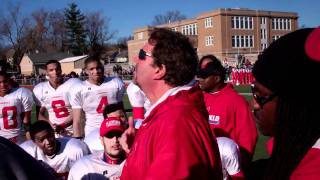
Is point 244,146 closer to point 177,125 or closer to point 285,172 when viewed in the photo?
point 177,125

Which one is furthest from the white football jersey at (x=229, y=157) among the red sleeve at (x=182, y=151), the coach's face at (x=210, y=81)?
the red sleeve at (x=182, y=151)

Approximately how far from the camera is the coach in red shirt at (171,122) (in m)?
1.93

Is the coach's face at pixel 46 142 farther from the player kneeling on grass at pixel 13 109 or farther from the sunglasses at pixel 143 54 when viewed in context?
the sunglasses at pixel 143 54

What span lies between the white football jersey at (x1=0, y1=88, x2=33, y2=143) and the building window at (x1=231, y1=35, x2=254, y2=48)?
6655 cm

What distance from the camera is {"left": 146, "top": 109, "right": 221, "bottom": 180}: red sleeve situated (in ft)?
6.23

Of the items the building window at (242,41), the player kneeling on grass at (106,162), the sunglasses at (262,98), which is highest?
the building window at (242,41)

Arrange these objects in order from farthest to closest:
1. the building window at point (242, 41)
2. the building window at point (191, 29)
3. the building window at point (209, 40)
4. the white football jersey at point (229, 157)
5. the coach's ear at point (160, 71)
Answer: the building window at point (191, 29), the building window at point (209, 40), the building window at point (242, 41), the white football jersey at point (229, 157), the coach's ear at point (160, 71)

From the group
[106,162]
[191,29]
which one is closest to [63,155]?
[106,162]

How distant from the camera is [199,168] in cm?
197

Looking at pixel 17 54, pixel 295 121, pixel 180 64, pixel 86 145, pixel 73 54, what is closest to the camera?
pixel 295 121

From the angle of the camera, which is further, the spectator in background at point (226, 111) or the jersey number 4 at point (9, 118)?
the jersey number 4 at point (9, 118)

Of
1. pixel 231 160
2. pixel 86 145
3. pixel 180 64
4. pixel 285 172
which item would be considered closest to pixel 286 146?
pixel 285 172

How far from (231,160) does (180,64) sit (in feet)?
6.21

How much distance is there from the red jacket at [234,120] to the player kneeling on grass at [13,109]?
3.67 m
